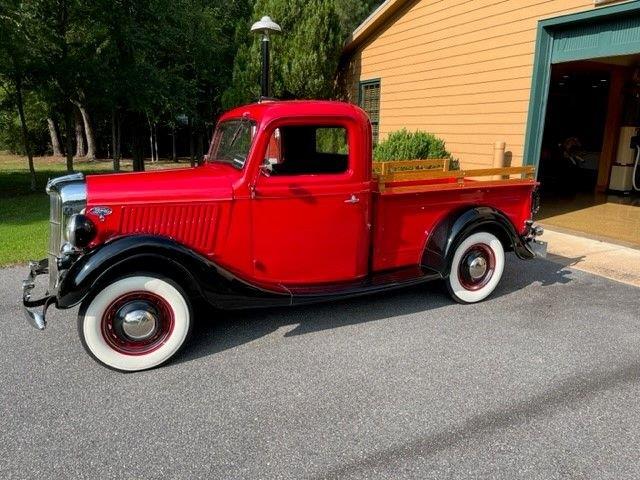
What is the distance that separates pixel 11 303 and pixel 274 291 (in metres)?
2.66

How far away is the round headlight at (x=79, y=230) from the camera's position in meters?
3.23

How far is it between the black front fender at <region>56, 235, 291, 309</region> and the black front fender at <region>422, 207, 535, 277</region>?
Result: 4.88 feet

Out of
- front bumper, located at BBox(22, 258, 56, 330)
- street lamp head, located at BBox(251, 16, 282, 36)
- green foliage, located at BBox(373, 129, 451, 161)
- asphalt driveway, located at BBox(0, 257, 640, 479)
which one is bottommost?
asphalt driveway, located at BBox(0, 257, 640, 479)

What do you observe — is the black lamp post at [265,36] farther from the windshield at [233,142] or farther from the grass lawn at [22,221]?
the grass lawn at [22,221]

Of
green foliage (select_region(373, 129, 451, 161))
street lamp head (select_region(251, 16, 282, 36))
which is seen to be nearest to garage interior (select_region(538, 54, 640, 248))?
green foliage (select_region(373, 129, 451, 161))

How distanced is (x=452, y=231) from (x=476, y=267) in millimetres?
517

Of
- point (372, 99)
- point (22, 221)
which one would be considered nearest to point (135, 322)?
point (22, 221)

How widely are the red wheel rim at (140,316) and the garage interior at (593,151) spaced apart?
6.43m

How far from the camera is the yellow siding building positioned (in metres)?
7.61

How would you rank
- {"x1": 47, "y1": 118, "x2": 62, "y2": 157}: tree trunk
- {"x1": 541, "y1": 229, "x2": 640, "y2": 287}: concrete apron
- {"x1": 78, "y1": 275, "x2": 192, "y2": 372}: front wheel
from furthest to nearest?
{"x1": 47, "y1": 118, "x2": 62, "y2": 157}: tree trunk, {"x1": 541, "y1": 229, "x2": 640, "y2": 287}: concrete apron, {"x1": 78, "y1": 275, "x2": 192, "y2": 372}: front wheel

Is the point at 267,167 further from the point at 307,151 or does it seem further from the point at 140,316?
the point at 140,316

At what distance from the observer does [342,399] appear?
10.0ft

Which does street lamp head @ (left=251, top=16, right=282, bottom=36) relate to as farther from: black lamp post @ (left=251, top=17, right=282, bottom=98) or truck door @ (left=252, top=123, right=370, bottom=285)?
truck door @ (left=252, top=123, right=370, bottom=285)

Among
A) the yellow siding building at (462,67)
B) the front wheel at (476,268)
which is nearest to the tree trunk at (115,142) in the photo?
the yellow siding building at (462,67)
